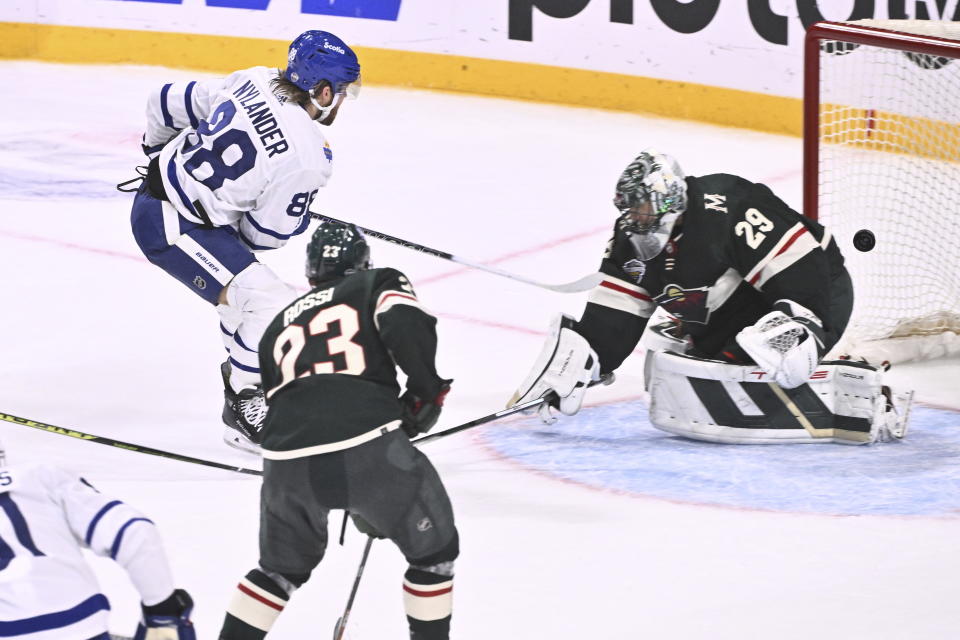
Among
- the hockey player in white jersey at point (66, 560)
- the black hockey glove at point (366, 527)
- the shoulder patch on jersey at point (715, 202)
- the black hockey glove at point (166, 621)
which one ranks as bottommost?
the black hockey glove at point (366, 527)

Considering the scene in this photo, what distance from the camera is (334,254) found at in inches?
120

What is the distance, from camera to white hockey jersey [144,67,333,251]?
13.5 ft

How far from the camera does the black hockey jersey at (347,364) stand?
2.82 meters

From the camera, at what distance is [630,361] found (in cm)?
511

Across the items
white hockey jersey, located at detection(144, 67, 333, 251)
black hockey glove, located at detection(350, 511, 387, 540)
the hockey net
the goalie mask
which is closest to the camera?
black hockey glove, located at detection(350, 511, 387, 540)

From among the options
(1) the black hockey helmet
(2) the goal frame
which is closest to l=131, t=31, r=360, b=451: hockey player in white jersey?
(1) the black hockey helmet

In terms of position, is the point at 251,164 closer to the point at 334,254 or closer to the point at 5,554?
the point at 334,254

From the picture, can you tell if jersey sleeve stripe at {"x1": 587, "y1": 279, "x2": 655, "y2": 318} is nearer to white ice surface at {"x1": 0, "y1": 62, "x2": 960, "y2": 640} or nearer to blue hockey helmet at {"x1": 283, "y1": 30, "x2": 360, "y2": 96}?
white ice surface at {"x1": 0, "y1": 62, "x2": 960, "y2": 640}

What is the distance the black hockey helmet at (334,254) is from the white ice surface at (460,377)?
0.74 m

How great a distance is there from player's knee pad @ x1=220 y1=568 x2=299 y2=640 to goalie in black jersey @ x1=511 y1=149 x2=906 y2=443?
1473 millimetres

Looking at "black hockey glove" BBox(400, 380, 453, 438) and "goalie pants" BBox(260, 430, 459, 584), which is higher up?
"black hockey glove" BBox(400, 380, 453, 438)

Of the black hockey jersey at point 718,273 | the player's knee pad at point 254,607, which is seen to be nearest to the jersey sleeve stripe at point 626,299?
the black hockey jersey at point 718,273

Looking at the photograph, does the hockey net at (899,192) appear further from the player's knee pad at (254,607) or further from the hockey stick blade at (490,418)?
the player's knee pad at (254,607)

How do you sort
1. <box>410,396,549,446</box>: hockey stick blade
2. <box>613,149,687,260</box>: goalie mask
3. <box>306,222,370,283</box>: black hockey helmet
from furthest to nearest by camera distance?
<box>613,149,687,260</box>: goalie mask
<box>410,396,549,446</box>: hockey stick blade
<box>306,222,370,283</box>: black hockey helmet
